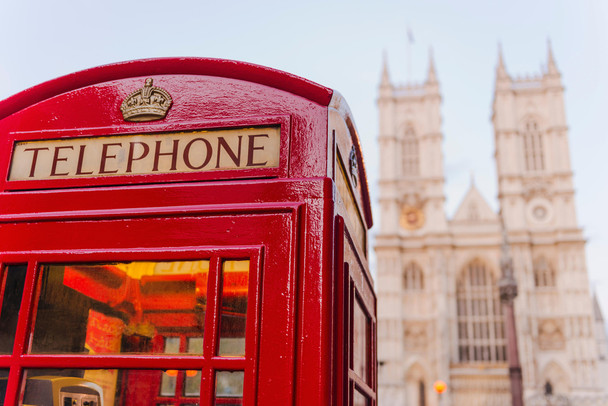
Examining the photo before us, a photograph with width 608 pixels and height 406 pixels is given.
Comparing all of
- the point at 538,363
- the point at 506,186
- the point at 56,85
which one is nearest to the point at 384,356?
the point at 538,363

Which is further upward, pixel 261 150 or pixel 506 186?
pixel 506 186

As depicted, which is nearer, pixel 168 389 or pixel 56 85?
pixel 168 389

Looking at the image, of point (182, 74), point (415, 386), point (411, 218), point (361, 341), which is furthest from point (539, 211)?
point (182, 74)

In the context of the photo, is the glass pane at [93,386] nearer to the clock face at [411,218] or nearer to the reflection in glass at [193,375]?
the reflection in glass at [193,375]

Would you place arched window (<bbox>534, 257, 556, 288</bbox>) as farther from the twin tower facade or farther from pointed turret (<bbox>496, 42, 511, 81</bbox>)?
pointed turret (<bbox>496, 42, 511, 81</bbox>)

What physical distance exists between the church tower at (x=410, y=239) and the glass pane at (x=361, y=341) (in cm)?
2458

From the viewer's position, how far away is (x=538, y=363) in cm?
2509

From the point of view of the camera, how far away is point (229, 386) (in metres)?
1.01

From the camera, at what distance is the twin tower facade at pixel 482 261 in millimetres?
25047

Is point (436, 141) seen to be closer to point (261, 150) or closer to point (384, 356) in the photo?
point (384, 356)

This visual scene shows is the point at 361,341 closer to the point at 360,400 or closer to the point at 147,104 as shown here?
the point at 360,400

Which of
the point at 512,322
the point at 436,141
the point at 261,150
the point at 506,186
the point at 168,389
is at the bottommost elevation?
the point at 168,389

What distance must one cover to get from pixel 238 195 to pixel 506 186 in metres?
28.3

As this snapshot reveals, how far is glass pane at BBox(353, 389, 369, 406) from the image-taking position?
1.31 m
